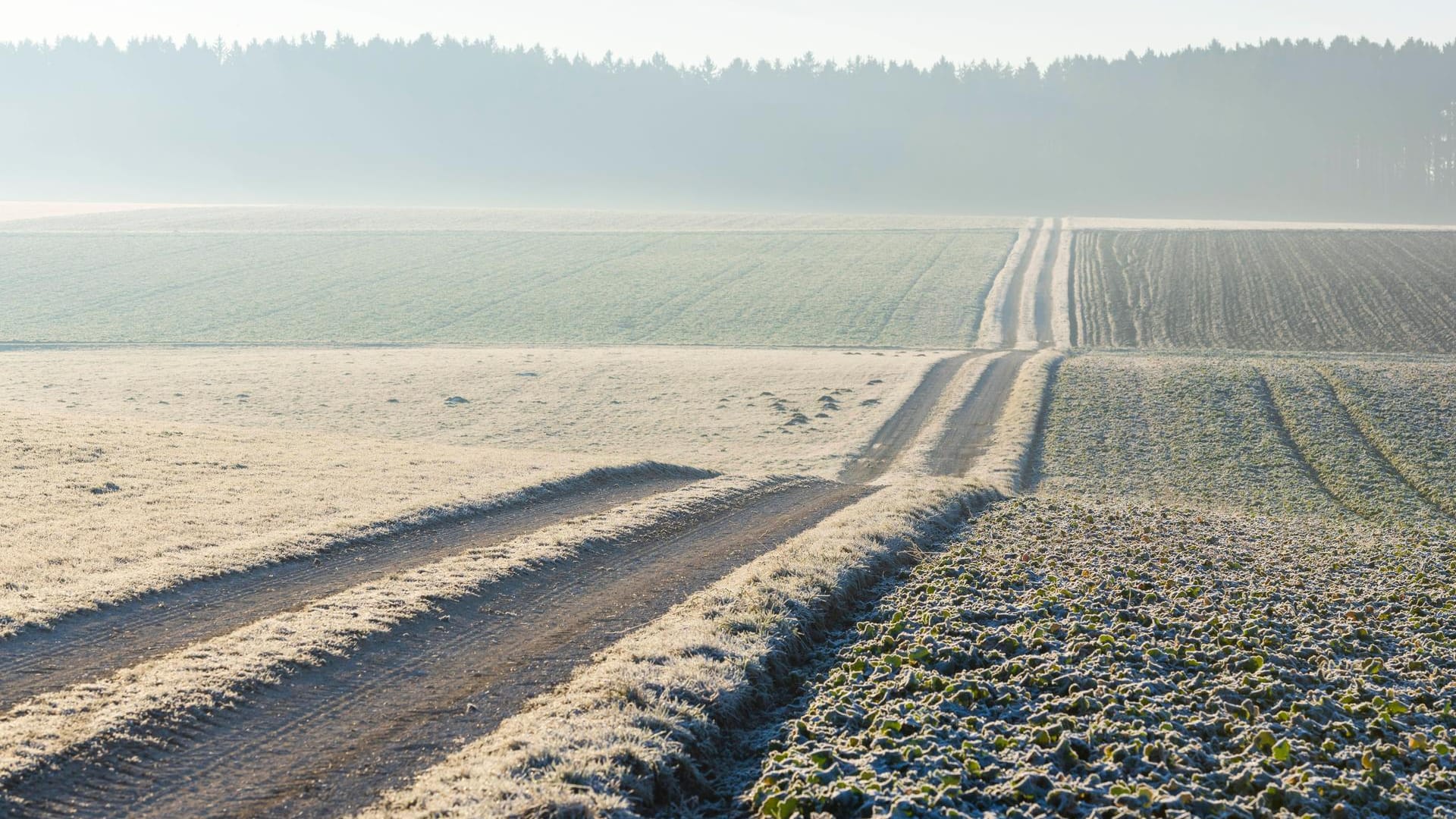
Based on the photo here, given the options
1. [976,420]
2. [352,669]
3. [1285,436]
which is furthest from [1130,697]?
[1285,436]

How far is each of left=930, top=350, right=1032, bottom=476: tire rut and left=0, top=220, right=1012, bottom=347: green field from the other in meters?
9.41

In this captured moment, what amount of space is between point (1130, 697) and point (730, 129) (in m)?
174

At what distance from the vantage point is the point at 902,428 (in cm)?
3703

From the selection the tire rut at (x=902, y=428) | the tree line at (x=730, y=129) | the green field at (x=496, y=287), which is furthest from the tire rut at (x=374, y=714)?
the tree line at (x=730, y=129)

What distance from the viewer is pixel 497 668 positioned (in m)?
11.5

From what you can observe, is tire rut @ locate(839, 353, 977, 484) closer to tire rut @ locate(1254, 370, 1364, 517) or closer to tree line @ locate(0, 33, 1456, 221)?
tire rut @ locate(1254, 370, 1364, 517)

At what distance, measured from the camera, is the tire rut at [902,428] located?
31.1m

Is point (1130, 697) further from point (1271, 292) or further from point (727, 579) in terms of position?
point (1271, 292)

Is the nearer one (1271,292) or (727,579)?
(727,579)

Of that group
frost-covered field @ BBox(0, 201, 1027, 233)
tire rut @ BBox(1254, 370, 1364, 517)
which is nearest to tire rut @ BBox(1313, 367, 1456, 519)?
tire rut @ BBox(1254, 370, 1364, 517)

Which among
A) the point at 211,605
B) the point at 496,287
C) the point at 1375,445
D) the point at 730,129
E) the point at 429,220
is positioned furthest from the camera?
the point at 730,129

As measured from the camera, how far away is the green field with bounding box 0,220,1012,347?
58.3m

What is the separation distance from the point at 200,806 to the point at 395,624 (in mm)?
4597

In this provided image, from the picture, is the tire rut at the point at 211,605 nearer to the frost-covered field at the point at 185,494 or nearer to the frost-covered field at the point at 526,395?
the frost-covered field at the point at 185,494
